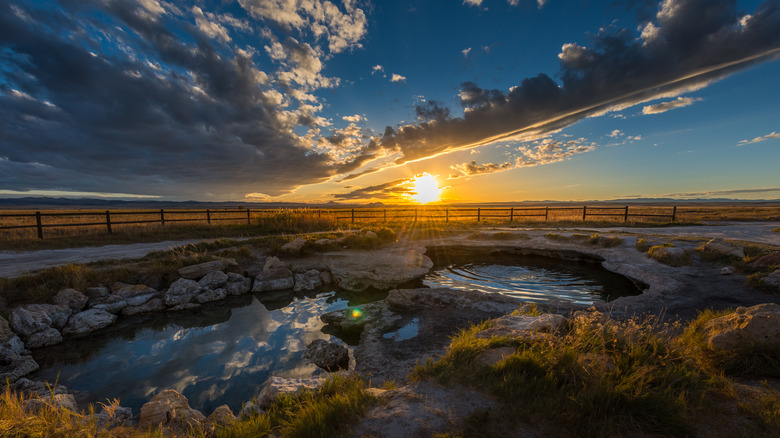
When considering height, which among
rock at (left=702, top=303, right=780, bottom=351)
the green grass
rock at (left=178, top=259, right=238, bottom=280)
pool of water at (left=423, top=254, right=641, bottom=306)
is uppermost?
rock at (left=702, top=303, right=780, bottom=351)

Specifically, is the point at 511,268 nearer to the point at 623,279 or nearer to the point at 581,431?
the point at 623,279

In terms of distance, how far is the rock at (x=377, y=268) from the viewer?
11.3 m

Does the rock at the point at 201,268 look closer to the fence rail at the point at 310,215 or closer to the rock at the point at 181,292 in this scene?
the rock at the point at 181,292

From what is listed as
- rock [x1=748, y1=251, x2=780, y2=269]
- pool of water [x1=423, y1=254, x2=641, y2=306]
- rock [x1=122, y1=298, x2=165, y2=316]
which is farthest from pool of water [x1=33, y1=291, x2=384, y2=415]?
rock [x1=748, y1=251, x2=780, y2=269]

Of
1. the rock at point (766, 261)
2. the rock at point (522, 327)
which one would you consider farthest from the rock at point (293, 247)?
the rock at point (766, 261)

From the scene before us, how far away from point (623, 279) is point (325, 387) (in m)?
12.4

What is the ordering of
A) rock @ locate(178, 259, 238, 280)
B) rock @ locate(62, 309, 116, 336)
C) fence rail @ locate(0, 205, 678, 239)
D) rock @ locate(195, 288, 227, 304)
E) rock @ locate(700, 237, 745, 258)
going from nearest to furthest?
rock @ locate(62, 309, 116, 336)
rock @ locate(195, 288, 227, 304)
rock @ locate(178, 259, 238, 280)
rock @ locate(700, 237, 745, 258)
fence rail @ locate(0, 205, 678, 239)

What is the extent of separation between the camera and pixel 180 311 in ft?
29.7

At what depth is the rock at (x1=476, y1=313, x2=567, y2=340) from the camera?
434 cm

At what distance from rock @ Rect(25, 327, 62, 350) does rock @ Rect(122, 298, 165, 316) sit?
5.17ft

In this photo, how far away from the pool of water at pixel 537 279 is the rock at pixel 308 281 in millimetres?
4476

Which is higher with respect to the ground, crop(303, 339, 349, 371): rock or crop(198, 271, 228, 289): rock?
crop(198, 271, 228, 289): rock

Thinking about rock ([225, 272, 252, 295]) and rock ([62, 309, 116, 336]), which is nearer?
rock ([62, 309, 116, 336])

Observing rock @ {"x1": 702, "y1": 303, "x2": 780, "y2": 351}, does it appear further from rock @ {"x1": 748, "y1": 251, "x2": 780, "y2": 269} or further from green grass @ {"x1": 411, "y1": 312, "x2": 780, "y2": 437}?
rock @ {"x1": 748, "y1": 251, "x2": 780, "y2": 269}
